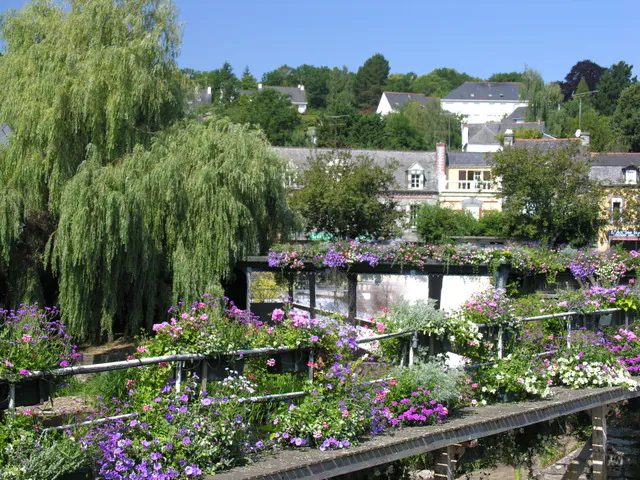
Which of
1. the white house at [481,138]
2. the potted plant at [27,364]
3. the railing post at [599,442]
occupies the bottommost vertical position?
the railing post at [599,442]

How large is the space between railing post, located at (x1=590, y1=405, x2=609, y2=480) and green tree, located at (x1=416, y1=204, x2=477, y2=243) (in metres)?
37.4

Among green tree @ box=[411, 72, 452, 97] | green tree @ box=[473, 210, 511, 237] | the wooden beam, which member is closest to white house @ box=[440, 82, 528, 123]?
green tree @ box=[411, 72, 452, 97]

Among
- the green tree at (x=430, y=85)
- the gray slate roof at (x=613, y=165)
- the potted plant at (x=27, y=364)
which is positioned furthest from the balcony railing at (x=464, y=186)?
the green tree at (x=430, y=85)

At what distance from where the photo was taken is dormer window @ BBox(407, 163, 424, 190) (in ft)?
194

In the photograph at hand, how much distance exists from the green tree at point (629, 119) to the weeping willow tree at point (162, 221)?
224 feet

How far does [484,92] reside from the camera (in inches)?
5103

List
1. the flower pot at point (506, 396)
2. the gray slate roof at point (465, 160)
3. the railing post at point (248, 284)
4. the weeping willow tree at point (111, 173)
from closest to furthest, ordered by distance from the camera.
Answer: the flower pot at point (506, 396) → the weeping willow tree at point (111, 173) → the railing post at point (248, 284) → the gray slate roof at point (465, 160)

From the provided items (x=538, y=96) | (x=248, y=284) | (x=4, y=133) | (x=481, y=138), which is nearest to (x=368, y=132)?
(x=481, y=138)

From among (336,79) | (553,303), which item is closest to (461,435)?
(553,303)

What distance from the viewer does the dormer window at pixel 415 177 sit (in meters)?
59.0

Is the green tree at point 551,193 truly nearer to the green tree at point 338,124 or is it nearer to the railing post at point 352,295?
the railing post at point 352,295

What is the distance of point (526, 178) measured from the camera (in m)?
41.4

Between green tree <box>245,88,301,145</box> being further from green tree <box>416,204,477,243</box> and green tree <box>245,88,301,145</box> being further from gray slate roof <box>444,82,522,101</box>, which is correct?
gray slate roof <box>444,82,522,101</box>

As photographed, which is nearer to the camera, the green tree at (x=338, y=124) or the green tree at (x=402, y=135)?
the green tree at (x=338, y=124)
